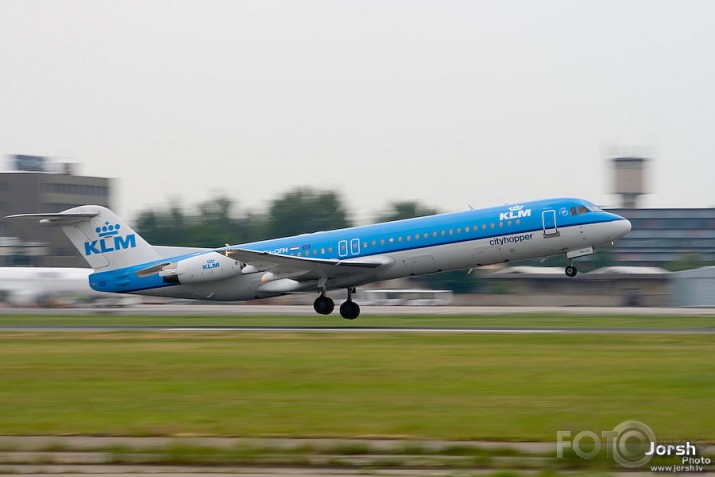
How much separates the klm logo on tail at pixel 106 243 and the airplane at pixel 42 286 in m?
26.3

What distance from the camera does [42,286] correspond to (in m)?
70.9

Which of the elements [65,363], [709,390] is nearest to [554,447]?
[709,390]

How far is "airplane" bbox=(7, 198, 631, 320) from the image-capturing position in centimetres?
3828

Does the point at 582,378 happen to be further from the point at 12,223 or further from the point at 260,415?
the point at 12,223

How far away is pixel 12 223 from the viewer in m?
119

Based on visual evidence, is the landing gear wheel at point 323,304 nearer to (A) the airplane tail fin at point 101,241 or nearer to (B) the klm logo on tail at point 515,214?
(A) the airplane tail fin at point 101,241

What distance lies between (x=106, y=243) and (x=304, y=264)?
923 cm

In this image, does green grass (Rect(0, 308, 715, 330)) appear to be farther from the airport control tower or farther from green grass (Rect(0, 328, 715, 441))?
the airport control tower

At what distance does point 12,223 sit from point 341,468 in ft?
→ 378

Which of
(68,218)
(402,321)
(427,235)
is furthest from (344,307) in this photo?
(68,218)

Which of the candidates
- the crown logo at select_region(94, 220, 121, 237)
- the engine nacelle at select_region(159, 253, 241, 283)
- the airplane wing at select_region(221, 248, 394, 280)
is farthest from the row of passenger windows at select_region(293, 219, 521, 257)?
the crown logo at select_region(94, 220, 121, 237)

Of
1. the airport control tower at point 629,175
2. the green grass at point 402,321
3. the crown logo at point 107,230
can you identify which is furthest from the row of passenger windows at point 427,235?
the airport control tower at point 629,175

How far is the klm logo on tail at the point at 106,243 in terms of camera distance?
136ft

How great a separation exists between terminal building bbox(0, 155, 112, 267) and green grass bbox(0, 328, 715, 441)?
265 ft
